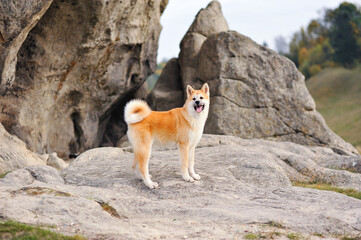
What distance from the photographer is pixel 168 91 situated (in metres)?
27.0

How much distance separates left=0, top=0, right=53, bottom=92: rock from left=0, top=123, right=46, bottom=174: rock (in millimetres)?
2264

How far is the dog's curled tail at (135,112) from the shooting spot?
1062 cm

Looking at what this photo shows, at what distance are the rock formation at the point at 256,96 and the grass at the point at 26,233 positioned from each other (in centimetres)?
1507

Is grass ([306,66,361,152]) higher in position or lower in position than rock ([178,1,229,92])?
lower

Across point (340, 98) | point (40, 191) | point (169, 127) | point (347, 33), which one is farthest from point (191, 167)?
point (347, 33)

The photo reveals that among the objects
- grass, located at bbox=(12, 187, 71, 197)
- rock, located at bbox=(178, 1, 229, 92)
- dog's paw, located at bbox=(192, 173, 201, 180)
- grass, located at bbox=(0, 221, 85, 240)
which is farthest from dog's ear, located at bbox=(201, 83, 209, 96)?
rock, located at bbox=(178, 1, 229, 92)

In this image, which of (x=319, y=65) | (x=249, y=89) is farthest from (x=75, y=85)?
(x=319, y=65)

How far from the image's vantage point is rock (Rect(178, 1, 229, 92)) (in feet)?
83.8

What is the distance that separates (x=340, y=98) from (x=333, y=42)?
12.0m

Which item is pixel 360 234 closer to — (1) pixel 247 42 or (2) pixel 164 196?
(2) pixel 164 196

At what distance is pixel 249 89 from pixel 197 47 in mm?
5268

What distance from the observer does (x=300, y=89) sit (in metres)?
23.2

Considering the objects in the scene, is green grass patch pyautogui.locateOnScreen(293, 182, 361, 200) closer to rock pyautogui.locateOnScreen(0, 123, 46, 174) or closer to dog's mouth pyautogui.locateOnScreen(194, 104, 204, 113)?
dog's mouth pyautogui.locateOnScreen(194, 104, 204, 113)

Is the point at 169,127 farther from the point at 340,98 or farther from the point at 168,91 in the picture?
the point at 340,98
